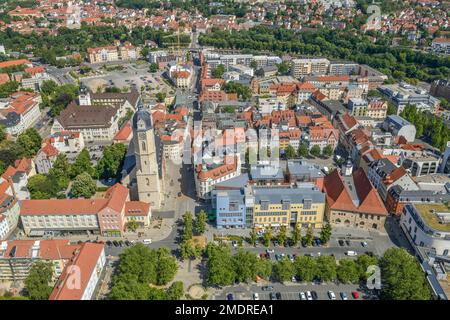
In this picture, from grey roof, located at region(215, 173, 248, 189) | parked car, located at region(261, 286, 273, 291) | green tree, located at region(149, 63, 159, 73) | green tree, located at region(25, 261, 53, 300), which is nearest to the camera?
green tree, located at region(25, 261, 53, 300)

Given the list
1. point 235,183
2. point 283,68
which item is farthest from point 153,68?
point 235,183

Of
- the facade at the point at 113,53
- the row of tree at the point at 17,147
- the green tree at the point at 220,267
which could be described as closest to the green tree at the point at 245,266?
the green tree at the point at 220,267

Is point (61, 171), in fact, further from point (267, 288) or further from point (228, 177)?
point (267, 288)

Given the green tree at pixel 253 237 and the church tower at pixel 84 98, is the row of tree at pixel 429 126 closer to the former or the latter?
the green tree at pixel 253 237

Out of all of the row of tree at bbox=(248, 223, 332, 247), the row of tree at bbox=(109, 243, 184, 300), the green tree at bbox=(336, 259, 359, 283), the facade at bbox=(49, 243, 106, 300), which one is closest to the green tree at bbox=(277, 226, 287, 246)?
the row of tree at bbox=(248, 223, 332, 247)

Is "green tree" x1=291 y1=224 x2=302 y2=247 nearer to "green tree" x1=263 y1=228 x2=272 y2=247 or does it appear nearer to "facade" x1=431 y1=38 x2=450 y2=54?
"green tree" x1=263 y1=228 x2=272 y2=247

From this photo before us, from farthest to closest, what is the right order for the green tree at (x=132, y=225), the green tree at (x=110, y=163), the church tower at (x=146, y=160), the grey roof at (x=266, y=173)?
the green tree at (x=110, y=163) → the grey roof at (x=266, y=173) → the green tree at (x=132, y=225) → the church tower at (x=146, y=160)
